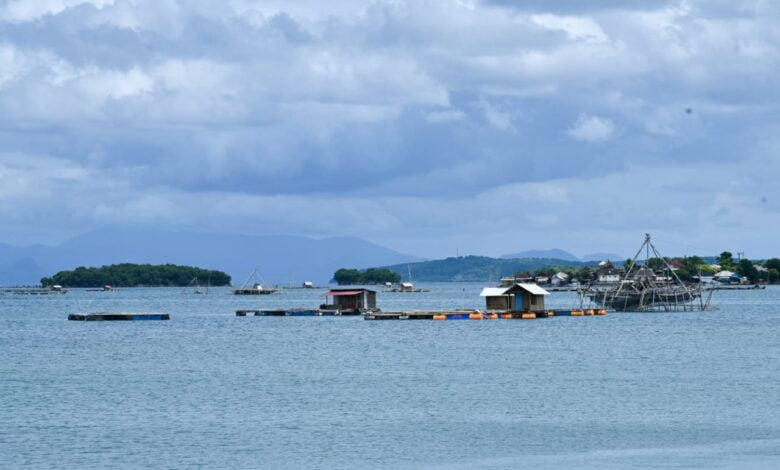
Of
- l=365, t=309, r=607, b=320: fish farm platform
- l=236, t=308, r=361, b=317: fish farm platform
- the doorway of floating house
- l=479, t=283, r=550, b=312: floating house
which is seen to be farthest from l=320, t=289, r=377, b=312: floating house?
the doorway of floating house

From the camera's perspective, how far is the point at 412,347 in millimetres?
100750

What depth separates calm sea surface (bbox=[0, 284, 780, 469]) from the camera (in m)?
47.2

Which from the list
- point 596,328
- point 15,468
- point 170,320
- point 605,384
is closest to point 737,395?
point 605,384

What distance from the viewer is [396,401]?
62.9 m

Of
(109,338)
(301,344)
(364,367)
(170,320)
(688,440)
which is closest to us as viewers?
(688,440)

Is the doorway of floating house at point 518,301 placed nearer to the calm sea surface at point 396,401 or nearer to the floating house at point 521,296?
the floating house at point 521,296

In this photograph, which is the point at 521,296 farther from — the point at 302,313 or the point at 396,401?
the point at 396,401

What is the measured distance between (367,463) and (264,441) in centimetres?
618

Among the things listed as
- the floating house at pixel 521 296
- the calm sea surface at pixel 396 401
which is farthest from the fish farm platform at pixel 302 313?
the calm sea surface at pixel 396 401

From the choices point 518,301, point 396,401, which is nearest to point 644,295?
point 518,301

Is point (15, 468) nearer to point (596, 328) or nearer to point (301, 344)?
point (301, 344)

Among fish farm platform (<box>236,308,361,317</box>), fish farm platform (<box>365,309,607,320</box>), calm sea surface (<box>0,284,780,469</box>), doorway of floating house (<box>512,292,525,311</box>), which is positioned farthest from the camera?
fish farm platform (<box>236,308,361,317</box>)

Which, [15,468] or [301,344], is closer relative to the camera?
[15,468]

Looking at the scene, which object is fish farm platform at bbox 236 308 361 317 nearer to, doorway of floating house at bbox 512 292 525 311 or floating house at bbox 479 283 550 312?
floating house at bbox 479 283 550 312
